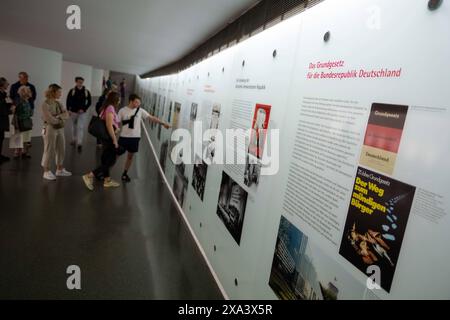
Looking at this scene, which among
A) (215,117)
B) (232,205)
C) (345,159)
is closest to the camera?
(345,159)

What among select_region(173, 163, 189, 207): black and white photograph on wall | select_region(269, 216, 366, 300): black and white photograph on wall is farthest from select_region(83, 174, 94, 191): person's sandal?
select_region(269, 216, 366, 300): black and white photograph on wall

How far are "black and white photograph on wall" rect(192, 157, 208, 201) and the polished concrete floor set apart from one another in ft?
2.47

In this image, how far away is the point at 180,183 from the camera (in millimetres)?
5340

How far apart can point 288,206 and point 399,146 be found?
0.89 m

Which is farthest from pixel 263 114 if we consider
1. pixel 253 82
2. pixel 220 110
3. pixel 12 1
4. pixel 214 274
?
pixel 12 1

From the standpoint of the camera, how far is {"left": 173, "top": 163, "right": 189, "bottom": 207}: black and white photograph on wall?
197 inches

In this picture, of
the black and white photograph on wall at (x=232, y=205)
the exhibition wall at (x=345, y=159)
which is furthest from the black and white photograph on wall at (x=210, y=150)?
the exhibition wall at (x=345, y=159)

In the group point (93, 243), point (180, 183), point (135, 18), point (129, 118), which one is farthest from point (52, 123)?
point (93, 243)

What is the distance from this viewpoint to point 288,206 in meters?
2.04

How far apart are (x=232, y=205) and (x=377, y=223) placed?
1.77 m

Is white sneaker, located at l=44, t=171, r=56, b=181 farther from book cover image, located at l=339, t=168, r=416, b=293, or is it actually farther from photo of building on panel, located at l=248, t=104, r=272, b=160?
book cover image, located at l=339, t=168, r=416, b=293

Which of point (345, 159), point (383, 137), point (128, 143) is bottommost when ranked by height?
point (128, 143)

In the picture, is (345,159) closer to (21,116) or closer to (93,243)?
(93,243)

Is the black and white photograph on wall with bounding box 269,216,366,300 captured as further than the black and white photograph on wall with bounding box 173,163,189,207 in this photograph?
No
